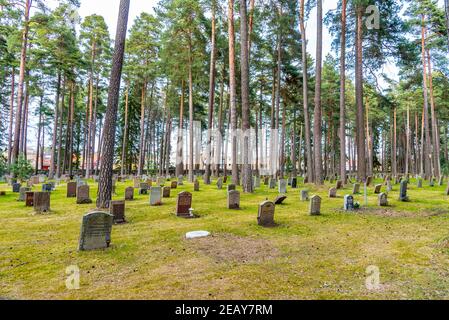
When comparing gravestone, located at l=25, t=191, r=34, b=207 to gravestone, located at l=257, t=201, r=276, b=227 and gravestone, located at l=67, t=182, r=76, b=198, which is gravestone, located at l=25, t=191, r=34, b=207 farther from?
gravestone, located at l=257, t=201, r=276, b=227

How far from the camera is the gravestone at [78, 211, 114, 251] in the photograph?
5.34 m

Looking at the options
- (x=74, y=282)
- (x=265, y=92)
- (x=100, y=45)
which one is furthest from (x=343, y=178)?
(x=100, y=45)

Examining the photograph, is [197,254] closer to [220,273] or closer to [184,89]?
[220,273]

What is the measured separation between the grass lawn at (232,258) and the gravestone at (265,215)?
287 mm

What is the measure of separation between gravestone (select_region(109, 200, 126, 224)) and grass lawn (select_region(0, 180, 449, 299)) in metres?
0.33

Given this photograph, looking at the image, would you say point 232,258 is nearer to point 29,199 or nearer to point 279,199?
point 279,199

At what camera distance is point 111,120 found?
872 centimetres

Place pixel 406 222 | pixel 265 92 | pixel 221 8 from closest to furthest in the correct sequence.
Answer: pixel 406 222 → pixel 221 8 → pixel 265 92

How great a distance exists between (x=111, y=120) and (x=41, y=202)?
403 centimetres

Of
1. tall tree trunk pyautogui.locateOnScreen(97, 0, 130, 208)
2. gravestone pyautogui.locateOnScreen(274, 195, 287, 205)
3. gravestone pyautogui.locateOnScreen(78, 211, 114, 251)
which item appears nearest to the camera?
gravestone pyautogui.locateOnScreen(78, 211, 114, 251)

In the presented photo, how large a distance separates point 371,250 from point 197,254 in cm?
386

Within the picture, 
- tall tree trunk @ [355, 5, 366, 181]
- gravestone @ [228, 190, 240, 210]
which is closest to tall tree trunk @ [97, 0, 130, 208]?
gravestone @ [228, 190, 240, 210]
